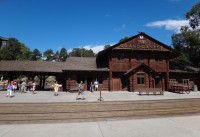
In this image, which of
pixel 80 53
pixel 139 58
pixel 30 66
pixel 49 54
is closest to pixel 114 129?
pixel 139 58

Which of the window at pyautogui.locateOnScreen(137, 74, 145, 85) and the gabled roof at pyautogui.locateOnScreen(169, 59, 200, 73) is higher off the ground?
the gabled roof at pyautogui.locateOnScreen(169, 59, 200, 73)

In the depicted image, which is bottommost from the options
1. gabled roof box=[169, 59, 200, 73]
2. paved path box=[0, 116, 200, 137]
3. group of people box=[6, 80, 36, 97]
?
paved path box=[0, 116, 200, 137]

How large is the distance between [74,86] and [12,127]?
21184mm

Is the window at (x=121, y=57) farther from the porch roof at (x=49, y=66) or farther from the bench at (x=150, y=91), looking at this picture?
the bench at (x=150, y=91)

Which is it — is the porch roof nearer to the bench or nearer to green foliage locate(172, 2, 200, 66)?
the bench

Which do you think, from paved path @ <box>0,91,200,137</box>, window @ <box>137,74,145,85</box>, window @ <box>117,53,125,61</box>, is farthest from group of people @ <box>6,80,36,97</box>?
window @ <box>137,74,145,85</box>

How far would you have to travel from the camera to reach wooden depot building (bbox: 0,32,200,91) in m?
32.4

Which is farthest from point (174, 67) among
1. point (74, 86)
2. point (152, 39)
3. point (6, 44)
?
point (6, 44)

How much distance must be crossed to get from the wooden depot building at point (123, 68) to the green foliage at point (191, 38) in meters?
6.39

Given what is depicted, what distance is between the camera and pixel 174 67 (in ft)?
123

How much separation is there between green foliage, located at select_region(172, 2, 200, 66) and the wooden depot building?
6.39 meters

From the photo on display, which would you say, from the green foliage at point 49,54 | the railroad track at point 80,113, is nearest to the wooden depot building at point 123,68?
the railroad track at point 80,113

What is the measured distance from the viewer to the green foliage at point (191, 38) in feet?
129

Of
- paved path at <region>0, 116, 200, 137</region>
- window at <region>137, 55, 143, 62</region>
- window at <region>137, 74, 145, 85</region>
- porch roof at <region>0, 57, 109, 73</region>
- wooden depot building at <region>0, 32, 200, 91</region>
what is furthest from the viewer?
window at <region>137, 55, 143, 62</region>
